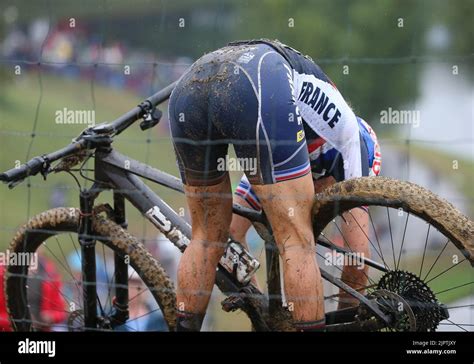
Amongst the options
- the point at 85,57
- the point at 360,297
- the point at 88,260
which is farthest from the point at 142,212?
the point at 85,57

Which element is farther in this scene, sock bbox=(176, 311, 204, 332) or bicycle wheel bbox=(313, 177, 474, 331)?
sock bbox=(176, 311, 204, 332)

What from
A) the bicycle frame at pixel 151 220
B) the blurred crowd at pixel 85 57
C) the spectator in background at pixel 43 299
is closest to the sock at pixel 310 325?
the bicycle frame at pixel 151 220

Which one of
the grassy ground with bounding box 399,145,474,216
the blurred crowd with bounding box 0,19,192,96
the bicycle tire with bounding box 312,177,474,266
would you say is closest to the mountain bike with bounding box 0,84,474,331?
the bicycle tire with bounding box 312,177,474,266

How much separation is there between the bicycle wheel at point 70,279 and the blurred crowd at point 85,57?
3.68 ft

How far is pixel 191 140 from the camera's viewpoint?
3.62 metres

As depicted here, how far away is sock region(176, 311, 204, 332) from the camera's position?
3.83m

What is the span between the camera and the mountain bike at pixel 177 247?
3.50 m

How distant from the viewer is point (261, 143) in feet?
11.3

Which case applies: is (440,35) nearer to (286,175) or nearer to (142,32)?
(142,32)

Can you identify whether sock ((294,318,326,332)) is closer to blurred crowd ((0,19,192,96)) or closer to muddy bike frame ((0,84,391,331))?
muddy bike frame ((0,84,391,331))

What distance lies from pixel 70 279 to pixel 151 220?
1004 millimetres

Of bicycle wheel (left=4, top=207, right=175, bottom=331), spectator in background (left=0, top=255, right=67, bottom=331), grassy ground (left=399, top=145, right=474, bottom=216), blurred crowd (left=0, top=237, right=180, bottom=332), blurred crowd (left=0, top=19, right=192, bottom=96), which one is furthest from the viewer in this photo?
blurred crowd (left=0, top=19, right=192, bottom=96)

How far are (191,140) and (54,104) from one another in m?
2.32
